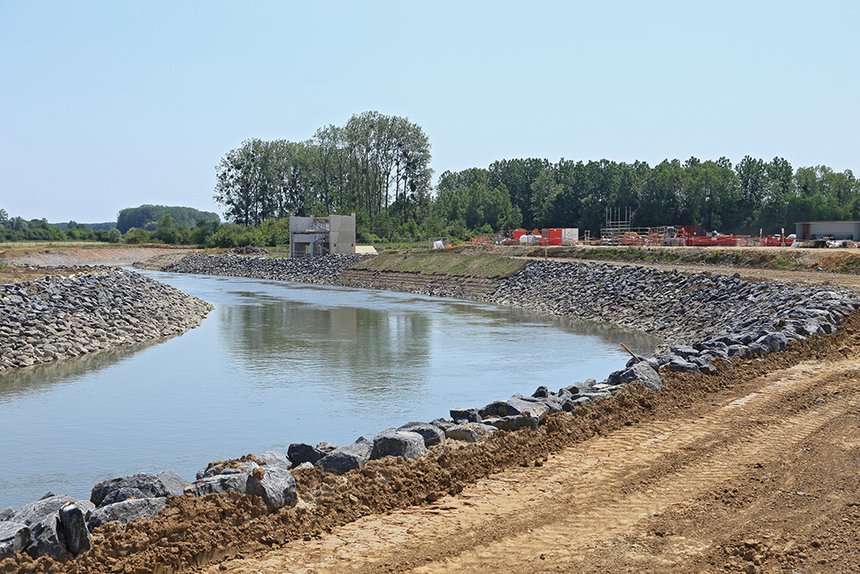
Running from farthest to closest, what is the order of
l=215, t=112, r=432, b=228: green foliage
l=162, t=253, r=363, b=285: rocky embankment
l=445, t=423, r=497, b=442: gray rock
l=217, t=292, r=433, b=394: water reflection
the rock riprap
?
1. l=215, t=112, r=432, b=228: green foliage
2. l=162, t=253, r=363, b=285: rocky embankment
3. l=217, t=292, r=433, b=394: water reflection
4. the rock riprap
5. l=445, t=423, r=497, b=442: gray rock

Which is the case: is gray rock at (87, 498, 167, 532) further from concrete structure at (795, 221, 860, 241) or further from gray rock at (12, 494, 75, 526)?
concrete structure at (795, 221, 860, 241)

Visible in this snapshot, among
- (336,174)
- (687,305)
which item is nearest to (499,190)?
(336,174)

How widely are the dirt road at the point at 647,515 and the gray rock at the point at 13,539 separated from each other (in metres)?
1.42

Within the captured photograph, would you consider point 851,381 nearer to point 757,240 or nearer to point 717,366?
point 717,366

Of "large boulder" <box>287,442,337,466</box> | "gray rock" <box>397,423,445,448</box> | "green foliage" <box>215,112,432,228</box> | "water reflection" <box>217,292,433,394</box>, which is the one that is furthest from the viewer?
"green foliage" <box>215,112,432,228</box>

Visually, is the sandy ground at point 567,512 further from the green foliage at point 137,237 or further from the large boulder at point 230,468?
the green foliage at point 137,237

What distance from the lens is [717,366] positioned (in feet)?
45.4

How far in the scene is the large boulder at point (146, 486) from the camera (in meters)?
7.57

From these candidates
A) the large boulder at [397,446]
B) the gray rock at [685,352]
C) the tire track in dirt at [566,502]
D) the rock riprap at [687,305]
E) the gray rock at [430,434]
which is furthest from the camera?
the rock riprap at [687,305]

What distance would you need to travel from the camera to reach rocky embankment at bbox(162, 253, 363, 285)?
219ft

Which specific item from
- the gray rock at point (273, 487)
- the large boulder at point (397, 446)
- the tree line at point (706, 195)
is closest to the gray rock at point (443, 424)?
the large boulder at point (397, 446)

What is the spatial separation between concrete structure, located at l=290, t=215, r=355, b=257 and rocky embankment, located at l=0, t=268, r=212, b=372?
123ft

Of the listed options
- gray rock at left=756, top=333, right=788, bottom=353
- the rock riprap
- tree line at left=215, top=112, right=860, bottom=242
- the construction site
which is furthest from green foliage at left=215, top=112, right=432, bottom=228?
gray rock at left=756, top=333, right=788, bottom=353

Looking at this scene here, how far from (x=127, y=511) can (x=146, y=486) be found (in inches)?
27.1
